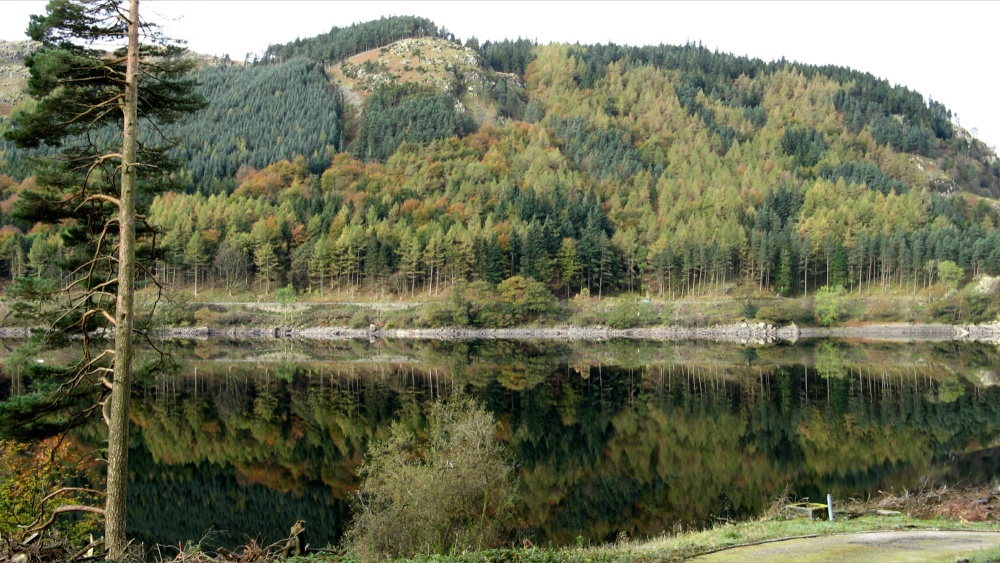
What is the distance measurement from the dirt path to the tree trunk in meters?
10.5

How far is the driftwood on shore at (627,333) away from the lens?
325 ft

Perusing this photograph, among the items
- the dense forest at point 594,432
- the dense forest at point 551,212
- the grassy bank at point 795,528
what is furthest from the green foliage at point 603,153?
the grassy bank at point 795,528

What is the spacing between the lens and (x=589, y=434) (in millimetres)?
38812

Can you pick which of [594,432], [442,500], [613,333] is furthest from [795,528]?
[613,333]

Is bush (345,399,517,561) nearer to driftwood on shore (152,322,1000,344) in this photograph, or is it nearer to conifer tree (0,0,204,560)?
conifer tree (0,0,204,560)

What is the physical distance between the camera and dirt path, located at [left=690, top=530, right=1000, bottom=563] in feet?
42.3

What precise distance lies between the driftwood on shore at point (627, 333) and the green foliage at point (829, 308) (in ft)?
5.35

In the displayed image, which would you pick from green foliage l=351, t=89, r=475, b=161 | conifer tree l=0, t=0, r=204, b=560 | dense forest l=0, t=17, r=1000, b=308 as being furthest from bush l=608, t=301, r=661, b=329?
conifer tree l=0, t=0, r=204, b=560

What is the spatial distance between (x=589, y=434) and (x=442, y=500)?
788 inches

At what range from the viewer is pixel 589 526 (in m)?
25.1

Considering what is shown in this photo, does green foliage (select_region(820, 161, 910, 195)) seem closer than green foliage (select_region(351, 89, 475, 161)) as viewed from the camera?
Yes

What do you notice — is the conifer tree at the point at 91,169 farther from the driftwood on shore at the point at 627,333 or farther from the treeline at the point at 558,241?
the treeline at the point at 558,241

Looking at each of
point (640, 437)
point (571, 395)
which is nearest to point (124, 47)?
point (640, 437)

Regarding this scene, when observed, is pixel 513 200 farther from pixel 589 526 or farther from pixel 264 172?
pixel 589 526
